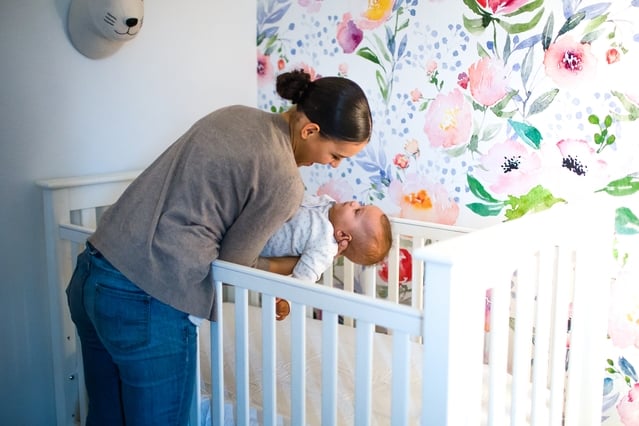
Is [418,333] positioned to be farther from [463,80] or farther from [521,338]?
[463,80]

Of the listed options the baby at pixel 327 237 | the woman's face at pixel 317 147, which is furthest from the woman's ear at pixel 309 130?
the baby at pixel 327 237

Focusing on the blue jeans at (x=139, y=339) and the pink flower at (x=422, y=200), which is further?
the pink flower at (x=422, y=200)

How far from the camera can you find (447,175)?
2082 millimetres

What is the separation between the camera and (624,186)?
1767mm

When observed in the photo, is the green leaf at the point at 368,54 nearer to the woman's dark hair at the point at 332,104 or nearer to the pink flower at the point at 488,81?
the pink flower at the point at 488,81

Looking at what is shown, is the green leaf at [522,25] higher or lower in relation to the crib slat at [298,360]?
higher

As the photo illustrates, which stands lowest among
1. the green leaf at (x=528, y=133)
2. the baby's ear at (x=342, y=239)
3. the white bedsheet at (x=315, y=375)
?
the white bedsheet at (x=315, y=375)

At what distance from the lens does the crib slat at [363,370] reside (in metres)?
1.30

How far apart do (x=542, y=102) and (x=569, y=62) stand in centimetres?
12

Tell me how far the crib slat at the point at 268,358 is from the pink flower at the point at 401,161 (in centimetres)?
86

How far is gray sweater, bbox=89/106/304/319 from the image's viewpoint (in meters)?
1.38

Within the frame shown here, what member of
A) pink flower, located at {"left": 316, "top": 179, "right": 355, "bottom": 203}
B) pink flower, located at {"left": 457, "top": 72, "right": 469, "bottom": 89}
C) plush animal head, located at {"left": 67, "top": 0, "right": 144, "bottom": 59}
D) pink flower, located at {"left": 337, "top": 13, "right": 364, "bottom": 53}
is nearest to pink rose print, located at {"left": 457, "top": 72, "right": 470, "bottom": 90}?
pink flower, located at {"left": 457, "top": 72, "right": 469, "bottom": 89}

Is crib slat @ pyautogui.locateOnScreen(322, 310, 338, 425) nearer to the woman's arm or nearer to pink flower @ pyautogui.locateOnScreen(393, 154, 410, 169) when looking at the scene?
the woman's arm

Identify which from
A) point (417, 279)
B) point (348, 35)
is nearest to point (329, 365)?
point (417, 279)
